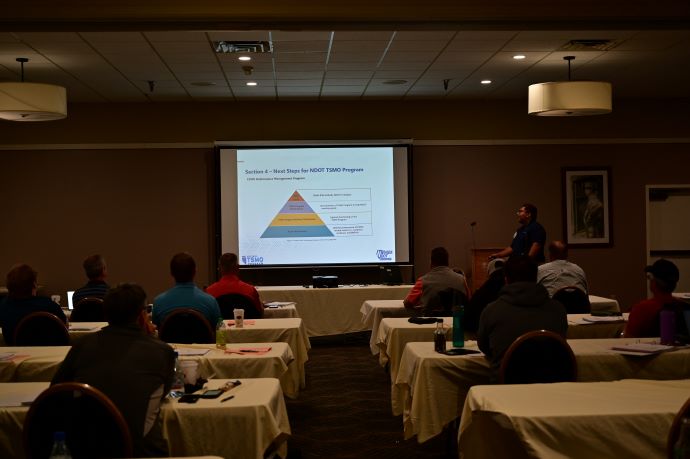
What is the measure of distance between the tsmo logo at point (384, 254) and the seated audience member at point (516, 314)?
6.32 metres

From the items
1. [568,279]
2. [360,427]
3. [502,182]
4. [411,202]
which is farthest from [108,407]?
[502,182]

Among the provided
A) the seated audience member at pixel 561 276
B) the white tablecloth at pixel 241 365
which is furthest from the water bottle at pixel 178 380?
the seated audience member at pixel 561 276

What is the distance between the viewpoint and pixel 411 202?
10.7 m

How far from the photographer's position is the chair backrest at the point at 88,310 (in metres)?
6.44

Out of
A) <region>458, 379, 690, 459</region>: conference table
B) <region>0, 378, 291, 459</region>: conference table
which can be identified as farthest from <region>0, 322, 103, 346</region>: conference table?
<region>458, 379, 690, 459</region>: conference table

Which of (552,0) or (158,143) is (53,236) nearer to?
(158,143)

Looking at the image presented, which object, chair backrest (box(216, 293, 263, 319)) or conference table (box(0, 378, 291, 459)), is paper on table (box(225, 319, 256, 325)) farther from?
conference table (box(0, 378, 291, 459))

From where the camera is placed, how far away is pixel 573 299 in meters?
6.72

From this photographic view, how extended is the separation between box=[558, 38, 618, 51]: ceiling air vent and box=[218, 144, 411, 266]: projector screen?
314 centimetres

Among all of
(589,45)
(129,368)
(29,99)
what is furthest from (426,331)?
(29,99)

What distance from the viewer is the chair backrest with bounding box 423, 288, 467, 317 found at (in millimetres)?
6598

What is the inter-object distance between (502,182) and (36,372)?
26.0 ft

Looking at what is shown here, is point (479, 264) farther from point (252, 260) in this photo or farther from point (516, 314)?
point (516, 314)

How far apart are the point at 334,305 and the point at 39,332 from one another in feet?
15.5
